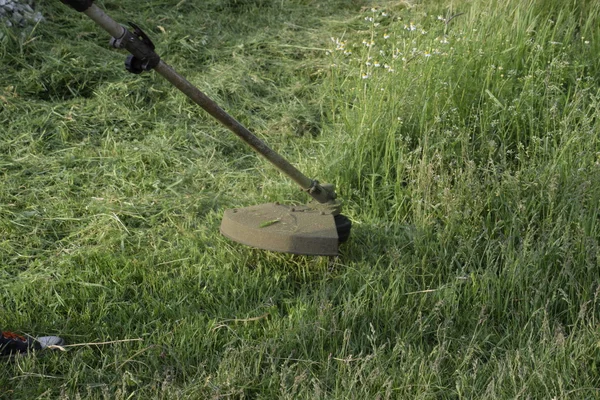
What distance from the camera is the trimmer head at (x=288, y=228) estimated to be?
10.1ft

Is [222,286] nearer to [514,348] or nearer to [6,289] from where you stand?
[6,289]

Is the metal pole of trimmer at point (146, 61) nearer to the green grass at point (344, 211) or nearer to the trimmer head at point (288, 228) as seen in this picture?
the trimmer head at point (288, 228)

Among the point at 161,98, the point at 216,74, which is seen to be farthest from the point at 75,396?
the point at 216,74

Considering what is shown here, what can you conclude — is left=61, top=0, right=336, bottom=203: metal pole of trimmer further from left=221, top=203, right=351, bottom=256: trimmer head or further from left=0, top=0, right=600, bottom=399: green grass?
left=0, top=0, right=600, bottom=399: green grass

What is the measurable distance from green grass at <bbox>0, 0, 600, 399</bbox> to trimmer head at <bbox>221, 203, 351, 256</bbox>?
145 millimetres

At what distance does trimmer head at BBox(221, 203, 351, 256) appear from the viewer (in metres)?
3.09

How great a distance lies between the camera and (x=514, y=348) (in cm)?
291

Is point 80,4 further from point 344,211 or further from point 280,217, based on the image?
point 344,211

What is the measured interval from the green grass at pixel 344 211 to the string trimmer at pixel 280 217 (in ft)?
0.51

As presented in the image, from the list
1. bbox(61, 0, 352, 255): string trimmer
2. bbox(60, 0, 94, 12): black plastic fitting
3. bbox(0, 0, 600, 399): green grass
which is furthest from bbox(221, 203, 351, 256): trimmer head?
bbox(60, 0, 94, 12): black plastic fitting

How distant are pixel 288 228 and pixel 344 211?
60 centimetres

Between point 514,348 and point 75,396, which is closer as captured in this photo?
point 75,396

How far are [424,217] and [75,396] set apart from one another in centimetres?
160

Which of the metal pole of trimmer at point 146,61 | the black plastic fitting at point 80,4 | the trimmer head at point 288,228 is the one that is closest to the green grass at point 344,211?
the trimmer head at point 288,228
